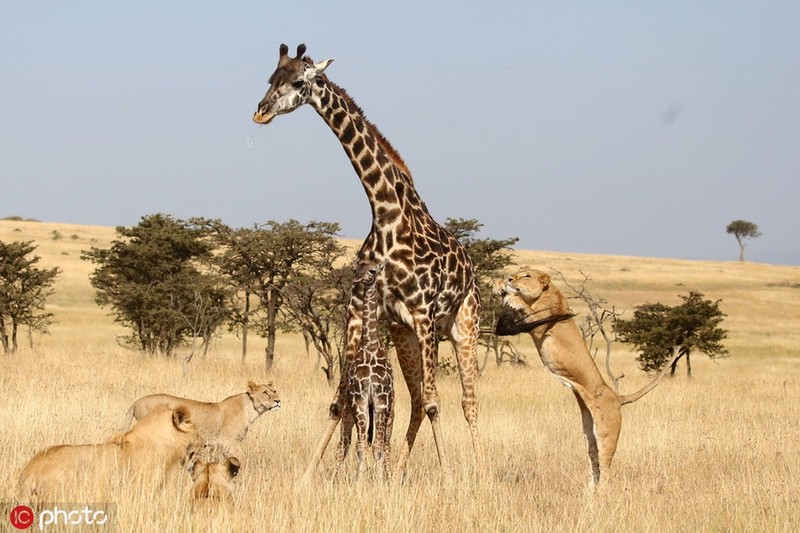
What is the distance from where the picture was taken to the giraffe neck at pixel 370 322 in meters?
7.43

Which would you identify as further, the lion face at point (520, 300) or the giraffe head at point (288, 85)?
the lion face at point (520, 300)

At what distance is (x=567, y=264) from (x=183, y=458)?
2828 inches

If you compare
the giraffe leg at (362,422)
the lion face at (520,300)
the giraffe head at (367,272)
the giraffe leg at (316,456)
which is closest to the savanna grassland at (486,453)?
the giraffe leg at (316,456)

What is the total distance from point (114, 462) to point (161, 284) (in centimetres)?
1842

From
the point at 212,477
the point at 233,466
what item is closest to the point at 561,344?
the point at 233,466

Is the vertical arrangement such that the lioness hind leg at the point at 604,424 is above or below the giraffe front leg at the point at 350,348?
below

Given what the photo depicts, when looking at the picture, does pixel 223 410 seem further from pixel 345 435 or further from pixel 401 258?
pixel 401 258

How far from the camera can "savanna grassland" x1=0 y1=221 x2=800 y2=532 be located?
21.1 feet

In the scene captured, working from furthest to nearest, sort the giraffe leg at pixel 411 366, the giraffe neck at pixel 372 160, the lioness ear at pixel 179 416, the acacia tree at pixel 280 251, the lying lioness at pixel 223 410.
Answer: the acacia tree at pixel 280 251
the lying lioness at pixel 223 410
the giraffe leg at pixel 411 366
the giraffe neck at pixel 372 160
the lioness ear at pixel 179 416

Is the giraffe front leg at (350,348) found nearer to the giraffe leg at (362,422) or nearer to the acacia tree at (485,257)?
the giraffe leg at (362,422)

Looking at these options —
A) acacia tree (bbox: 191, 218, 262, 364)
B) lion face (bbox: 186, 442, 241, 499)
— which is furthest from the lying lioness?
acacia tree (bbox: 191, 218, 262, 364)

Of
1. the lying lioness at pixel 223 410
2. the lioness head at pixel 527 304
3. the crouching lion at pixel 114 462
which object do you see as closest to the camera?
the crouching lion at pixel 114 462

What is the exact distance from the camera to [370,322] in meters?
7.53

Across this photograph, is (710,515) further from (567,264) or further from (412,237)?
(567,264)
